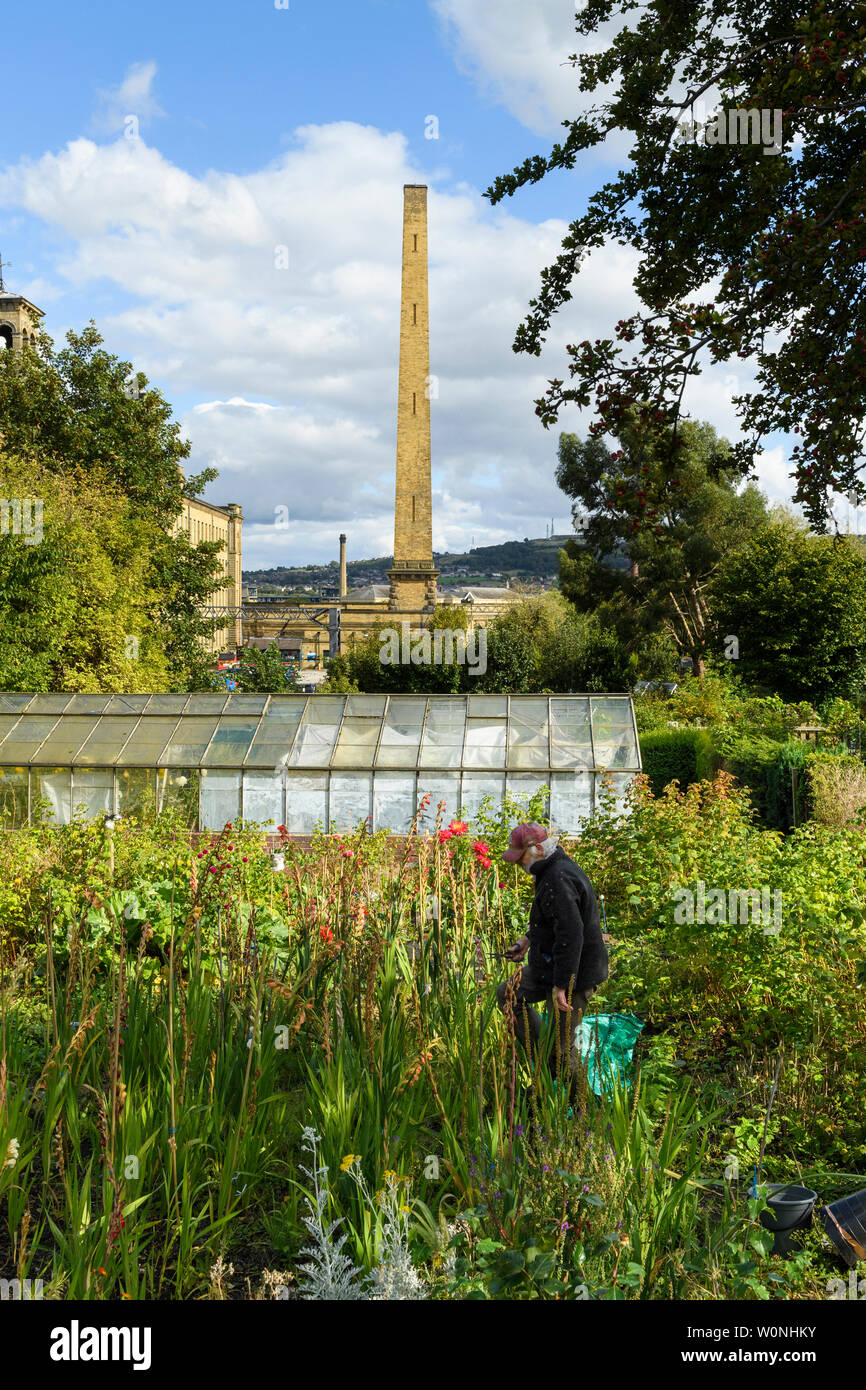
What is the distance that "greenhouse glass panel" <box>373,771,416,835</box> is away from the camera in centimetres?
1509

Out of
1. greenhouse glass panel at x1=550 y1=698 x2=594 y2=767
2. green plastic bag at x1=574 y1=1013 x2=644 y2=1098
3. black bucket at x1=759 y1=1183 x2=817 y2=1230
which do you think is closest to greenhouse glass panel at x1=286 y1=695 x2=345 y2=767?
greenhouse glass panel at x1=550 y1=698 x2=594 y2=767

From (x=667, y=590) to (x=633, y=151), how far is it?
116 feet

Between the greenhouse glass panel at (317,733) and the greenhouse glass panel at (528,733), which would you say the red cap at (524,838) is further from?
the greenhouse glass panel at (317,733)

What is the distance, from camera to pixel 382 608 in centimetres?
6775

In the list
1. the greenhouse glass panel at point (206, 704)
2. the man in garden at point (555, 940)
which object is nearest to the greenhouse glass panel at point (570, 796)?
the greenhouse glass panel at point (206, 704)

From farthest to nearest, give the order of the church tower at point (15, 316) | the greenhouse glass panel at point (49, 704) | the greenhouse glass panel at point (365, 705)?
1. the church tower at point (15, 316)
2. the greenhouse glass panel at point (49, 704)
3. the greenhouse glass panel at point (365, 705)

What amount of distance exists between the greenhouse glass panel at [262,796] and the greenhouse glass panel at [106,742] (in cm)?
205

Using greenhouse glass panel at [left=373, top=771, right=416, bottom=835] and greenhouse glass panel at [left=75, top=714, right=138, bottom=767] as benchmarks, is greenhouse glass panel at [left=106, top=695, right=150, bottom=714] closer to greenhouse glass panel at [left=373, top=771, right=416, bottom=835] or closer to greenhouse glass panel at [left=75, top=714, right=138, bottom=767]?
greenhouse glass panel at [left=75, top=714, right=138, bottom=767]

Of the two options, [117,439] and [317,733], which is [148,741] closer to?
[317,733]

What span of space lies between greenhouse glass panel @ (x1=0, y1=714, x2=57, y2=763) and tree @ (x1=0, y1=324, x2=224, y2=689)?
14358 millimetres

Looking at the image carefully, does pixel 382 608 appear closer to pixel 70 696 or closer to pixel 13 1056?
pixel 70 696

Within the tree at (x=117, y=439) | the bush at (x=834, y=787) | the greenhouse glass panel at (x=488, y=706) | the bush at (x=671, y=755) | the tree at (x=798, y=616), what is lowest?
the bush at (x=671, y=755)

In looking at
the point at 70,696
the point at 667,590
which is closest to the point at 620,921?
the point at 70,696

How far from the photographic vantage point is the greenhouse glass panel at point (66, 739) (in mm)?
15297
